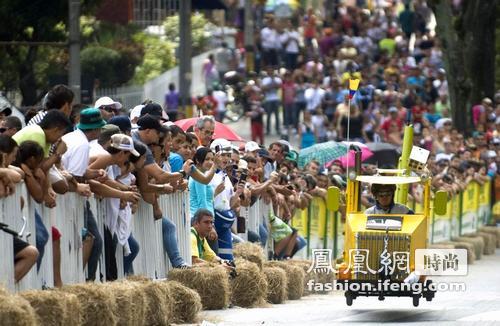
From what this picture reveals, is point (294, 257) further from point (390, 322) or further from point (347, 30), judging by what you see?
point (347, 30)

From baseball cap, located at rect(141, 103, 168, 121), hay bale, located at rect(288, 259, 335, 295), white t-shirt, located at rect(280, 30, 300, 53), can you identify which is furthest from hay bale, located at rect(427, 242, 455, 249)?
white t-shirt, located at rect(280, 30, 300, 53)

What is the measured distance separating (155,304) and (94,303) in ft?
4.97

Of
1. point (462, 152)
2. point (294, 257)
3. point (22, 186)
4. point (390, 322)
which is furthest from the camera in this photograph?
point (462, 152)

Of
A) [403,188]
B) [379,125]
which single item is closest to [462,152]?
[379,125]

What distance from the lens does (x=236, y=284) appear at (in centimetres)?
1898

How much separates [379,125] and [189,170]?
22.6m

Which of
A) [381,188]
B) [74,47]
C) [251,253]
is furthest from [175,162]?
[74,47]

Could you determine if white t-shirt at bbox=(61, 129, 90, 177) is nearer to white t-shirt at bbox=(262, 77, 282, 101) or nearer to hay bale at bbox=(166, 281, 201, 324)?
hay bale at bbox=(166, 281, 201, 324)

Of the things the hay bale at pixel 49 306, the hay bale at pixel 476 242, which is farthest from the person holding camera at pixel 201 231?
the hay bale at pixel 476 242

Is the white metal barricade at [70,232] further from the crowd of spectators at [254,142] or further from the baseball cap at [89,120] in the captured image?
the baseball cap at [89,120]

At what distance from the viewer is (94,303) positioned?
1448cm

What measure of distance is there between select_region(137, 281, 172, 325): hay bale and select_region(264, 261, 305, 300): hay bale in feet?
16.0

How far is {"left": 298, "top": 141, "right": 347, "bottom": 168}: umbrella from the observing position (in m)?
29.6

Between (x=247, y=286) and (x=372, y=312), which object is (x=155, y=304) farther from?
(x=372, y=312)
